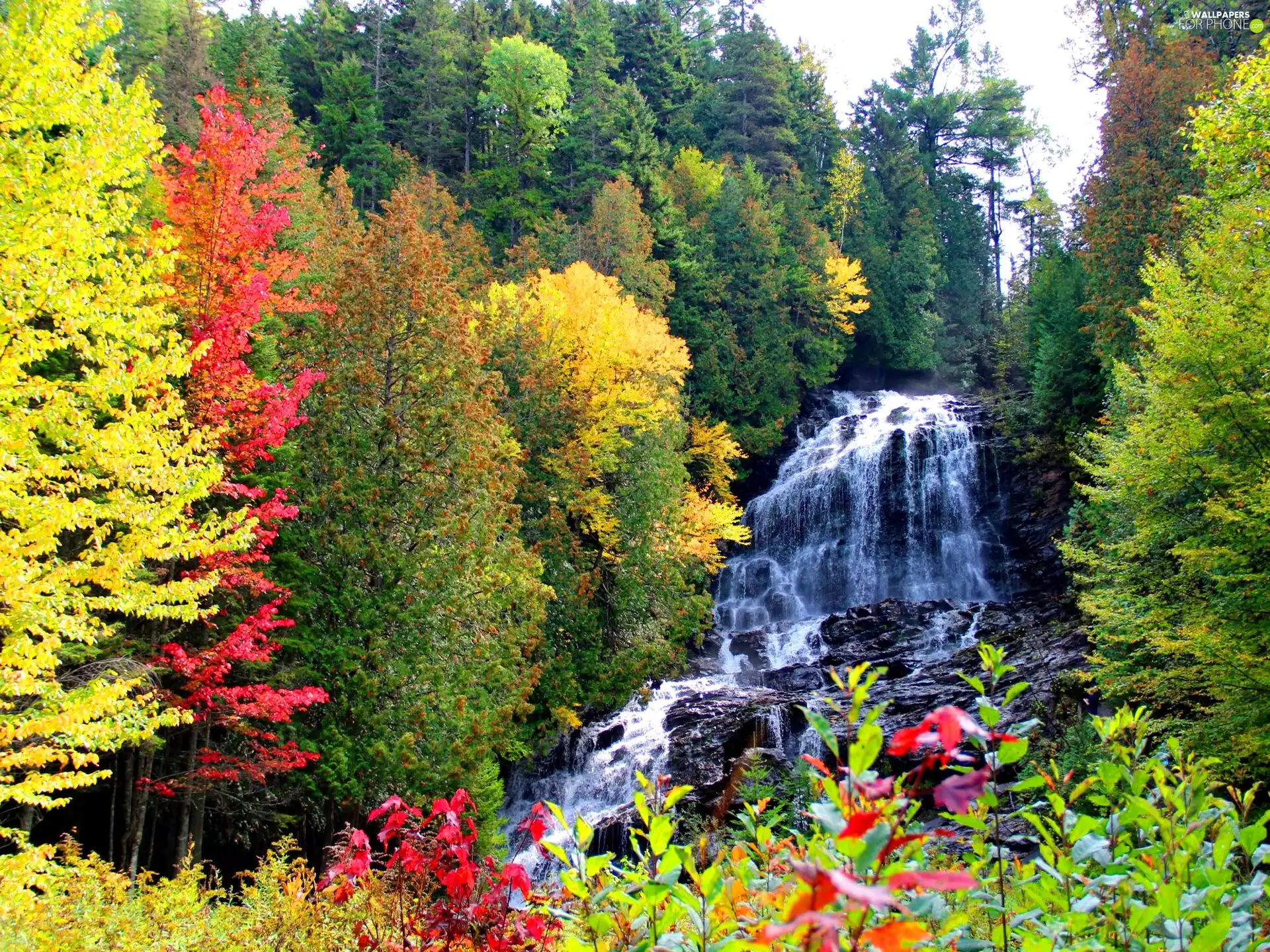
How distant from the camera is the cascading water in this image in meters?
24.8

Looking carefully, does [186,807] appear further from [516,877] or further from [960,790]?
[960,790]

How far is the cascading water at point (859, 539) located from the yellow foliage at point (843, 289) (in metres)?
6.80

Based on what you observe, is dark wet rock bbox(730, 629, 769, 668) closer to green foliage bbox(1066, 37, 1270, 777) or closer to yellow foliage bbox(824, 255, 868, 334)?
green foliage bbox(1066, 37, 1270, 777)

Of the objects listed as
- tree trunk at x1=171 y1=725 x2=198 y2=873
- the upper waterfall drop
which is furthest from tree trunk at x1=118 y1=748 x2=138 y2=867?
the upper waterfall drop

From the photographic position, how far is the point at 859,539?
26656 millimetres

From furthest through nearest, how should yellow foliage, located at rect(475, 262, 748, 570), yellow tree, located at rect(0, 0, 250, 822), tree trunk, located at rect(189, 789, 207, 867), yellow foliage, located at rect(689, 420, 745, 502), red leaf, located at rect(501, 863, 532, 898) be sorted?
1. yellow foliage, located at rect(689, 420, 745, 502)
2. yellow foliage, located at rect(475, 262, 748, 570)
3. tree trunk, located at rect(189, 789, 207, 867)
4. yellow tree, located at rect(0, 0, 250, 822)
5. red leaf, located at rect(501, 863, 532, 898)

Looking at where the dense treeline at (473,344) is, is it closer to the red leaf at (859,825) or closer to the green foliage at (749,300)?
the green foliage at (749,300)

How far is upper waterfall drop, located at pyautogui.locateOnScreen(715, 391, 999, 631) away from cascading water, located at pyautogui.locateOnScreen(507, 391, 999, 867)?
0.10ft

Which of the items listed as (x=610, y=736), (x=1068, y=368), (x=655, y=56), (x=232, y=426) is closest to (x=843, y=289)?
(x=1068, y=368)

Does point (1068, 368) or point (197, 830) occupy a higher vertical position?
point (1068, 368)

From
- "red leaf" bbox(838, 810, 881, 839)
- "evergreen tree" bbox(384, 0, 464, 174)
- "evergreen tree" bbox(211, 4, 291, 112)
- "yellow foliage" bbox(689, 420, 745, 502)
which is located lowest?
"red leaf" bbox(838, 810, 881, 839)

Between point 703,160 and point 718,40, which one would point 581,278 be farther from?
point 718,40

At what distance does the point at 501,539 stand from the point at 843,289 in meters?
25.0

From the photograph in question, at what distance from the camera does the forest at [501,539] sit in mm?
2098
